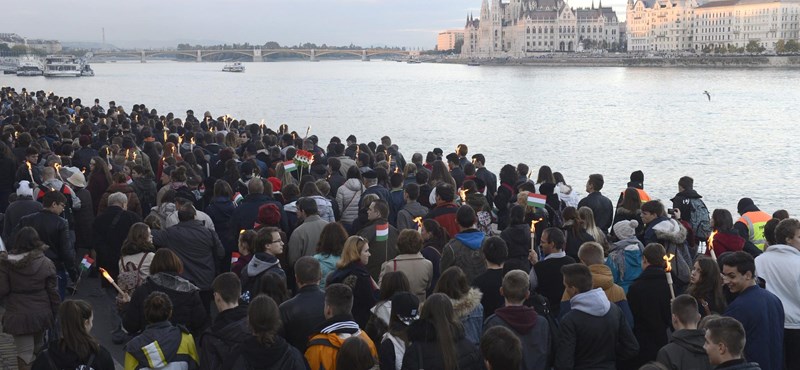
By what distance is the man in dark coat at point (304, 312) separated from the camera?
5133mm

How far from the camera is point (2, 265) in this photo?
602 centimetres

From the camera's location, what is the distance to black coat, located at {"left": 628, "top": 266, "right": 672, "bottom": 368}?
5.67 meters

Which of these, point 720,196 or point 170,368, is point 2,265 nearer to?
point 170,368

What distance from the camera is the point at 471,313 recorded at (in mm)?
5133

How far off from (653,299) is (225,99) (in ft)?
224

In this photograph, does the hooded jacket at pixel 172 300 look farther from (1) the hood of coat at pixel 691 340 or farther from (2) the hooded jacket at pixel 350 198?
(2) the hooded jacket at pixel 350 198

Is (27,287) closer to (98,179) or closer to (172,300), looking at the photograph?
(172,300)

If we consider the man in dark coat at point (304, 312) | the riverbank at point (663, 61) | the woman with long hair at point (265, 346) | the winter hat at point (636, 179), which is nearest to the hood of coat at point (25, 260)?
the man in dark coat at point (304, 312)

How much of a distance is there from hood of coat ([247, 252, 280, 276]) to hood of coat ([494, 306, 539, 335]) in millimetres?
1704

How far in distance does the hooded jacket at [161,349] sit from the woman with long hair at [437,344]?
1265 millimetres

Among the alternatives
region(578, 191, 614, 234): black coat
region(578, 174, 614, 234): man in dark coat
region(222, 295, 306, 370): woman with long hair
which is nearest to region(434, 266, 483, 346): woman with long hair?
region(222, 295, 306, 370): woman with long hair

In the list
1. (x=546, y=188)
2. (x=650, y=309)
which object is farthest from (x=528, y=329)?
(x=546, y=188)

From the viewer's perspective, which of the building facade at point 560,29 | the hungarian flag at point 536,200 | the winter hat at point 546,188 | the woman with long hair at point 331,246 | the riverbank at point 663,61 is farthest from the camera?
the building facade at point 560,29

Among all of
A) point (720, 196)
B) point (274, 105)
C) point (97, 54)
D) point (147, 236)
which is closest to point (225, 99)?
point (274, 105)
